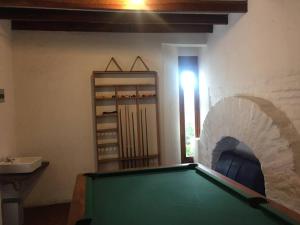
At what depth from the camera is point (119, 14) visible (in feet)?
11.4

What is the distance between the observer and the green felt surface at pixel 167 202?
145 cm

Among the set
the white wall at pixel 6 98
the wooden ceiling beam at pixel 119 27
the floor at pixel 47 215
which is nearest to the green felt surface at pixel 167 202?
the floor at pixel 47 215

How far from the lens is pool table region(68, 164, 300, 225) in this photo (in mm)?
1437

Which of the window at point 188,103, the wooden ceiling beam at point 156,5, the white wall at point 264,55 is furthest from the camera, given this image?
the window at point 188,103

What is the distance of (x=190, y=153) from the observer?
4922mm

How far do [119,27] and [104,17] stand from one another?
550mm

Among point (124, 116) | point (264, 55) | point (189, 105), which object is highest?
point (264, 55)

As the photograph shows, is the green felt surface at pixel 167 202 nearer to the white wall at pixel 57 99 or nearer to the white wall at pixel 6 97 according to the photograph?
the white wall at pixel 6 97

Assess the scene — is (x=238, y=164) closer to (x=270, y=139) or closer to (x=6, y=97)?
(x=270, y=139)

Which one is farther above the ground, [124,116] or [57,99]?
[57,99]

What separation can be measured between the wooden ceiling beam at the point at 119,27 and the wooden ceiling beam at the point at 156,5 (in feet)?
3.02

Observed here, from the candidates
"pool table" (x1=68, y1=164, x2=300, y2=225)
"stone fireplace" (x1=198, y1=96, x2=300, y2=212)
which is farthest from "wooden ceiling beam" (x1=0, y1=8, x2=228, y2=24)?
"pool table" (x1=68, y1=164, x2=300, y2=225)

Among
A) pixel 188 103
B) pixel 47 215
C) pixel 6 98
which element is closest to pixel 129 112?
pixel 188 103

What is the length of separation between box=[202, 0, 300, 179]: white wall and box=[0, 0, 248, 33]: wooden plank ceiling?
0.26m
